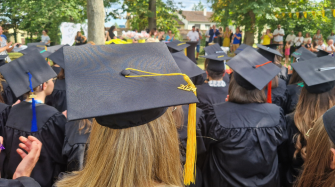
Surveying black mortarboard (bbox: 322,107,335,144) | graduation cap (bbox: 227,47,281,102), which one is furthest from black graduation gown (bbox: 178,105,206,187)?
black mortarboard (bbox: 322,107,335,144)

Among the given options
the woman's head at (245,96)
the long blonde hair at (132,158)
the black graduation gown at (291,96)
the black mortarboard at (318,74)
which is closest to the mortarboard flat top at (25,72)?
the long blonde hair at (132,158)

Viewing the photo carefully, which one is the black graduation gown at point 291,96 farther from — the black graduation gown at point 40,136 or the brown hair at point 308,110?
the black graduation gown at point 40,136

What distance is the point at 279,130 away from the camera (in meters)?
2.34

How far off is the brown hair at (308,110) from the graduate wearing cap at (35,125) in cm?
238

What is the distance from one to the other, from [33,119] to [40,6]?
486 inches

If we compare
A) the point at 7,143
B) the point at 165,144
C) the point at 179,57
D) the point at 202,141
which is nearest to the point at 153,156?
the point at 165,144

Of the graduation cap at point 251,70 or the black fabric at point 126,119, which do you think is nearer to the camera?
the black fabric at point 126,119

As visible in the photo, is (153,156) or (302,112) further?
(302,112)

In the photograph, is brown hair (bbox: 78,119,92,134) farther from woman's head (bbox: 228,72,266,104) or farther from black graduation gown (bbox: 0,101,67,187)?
woman's head (bbox: 228,72,266,104)

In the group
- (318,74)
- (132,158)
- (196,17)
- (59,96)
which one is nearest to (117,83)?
(132,158)

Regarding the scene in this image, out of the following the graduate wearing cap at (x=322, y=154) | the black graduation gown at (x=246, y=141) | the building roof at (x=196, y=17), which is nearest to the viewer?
the graduate wearing cap at (x=322, y=154)

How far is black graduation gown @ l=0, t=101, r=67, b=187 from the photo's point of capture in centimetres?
241

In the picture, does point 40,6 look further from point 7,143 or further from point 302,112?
point 302,112

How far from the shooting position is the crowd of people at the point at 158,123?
1137mm
